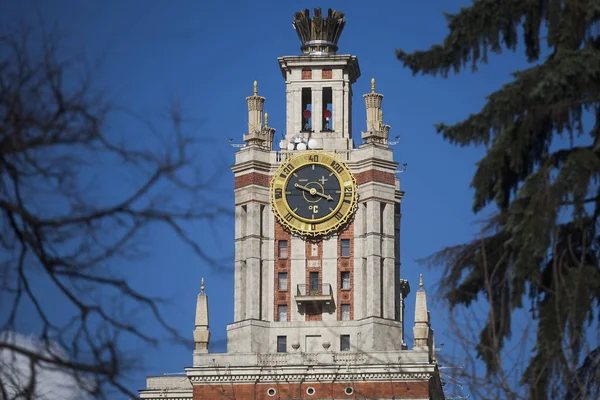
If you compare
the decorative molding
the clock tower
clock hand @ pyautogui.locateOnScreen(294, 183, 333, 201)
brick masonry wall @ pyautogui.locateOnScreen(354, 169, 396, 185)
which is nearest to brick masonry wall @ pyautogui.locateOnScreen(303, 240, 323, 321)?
the clock tower

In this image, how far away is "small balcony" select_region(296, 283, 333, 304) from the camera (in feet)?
340

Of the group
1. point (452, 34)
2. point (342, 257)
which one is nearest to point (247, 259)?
point (342, 257)

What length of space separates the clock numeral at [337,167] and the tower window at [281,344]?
30.9 feet

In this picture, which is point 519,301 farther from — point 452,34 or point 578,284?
point 452,34

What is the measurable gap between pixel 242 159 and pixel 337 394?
47.4 feet

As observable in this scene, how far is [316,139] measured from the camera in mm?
105188

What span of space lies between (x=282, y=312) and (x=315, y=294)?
228cm

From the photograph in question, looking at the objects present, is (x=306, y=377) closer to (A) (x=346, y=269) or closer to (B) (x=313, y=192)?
(A) (x=346, y=269)

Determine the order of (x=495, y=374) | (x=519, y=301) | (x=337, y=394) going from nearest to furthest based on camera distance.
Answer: (x=495, y=374) → (x=519, y=301) → (x=337, y=394)

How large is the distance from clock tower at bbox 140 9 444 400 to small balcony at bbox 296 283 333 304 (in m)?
0.05

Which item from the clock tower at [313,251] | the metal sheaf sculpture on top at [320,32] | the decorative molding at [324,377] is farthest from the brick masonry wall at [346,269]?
the metal sheaf sculpture on top at [320,32]

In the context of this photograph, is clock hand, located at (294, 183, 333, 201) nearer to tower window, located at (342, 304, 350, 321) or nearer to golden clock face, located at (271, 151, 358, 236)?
golden clock face, located at (271, 151, 358, 236)

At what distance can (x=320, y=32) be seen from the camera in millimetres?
107438

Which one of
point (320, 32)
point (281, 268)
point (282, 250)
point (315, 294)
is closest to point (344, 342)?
point (315, 294)
